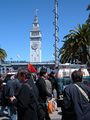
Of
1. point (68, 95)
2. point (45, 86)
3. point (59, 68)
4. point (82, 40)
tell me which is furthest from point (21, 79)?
point (82, 40)

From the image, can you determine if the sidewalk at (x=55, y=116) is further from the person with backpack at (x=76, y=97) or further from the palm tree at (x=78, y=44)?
the palm tree at (x=78, y=44)

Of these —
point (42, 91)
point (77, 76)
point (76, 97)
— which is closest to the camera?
A: point (76, 97)

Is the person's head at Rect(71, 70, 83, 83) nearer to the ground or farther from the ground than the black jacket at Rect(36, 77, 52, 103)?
farther from the ground

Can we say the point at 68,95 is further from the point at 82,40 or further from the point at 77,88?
the point at 82,40

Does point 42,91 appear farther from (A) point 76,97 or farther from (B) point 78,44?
(B) point 78,44

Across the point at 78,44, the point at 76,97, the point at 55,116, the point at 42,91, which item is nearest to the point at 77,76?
the point at 76,97

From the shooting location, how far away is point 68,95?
7.98m

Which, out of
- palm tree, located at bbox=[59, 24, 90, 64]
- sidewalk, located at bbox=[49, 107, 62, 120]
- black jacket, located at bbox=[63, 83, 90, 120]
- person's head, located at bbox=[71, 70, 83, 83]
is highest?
palm tree, located at bbox=[59, 24, 90, 64]

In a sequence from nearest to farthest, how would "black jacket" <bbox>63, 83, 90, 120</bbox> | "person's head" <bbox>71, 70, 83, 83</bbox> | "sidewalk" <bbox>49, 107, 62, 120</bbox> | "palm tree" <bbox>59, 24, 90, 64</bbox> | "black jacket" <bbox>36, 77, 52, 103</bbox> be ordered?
"black jacket" <bbox>63, 83, 90, 120</bbox> < "person's head" <bbox>71, 70, 83, 83</bbox> < "black jacket" <bbox>36, 77, 52, 103</bbox> < "sidewalk" <bbox>49, 107, 62, 120</bbox> < "palm tree" <bbox>59, 24, 90, 64</bbox>

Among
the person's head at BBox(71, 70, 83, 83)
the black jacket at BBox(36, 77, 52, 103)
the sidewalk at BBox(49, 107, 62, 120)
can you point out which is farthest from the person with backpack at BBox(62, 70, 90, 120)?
the sidewalk at BBox(49, 107, 62, 120)

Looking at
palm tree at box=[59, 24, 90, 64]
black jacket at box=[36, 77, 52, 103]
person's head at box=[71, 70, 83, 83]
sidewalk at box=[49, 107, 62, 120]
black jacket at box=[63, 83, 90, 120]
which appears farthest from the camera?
palm tree at box=[59, 24, 90, 64]

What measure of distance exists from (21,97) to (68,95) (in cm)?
120

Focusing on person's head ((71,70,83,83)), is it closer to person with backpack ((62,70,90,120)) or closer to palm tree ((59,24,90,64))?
person with backpack ((62,70,90,120))

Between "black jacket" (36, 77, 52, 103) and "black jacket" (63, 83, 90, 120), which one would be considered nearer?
"black jacket" (63, 83, 90, 120)
